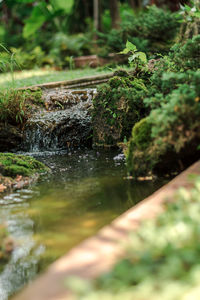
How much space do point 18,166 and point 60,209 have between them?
58.2 inches

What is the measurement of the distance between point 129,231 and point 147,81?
471 cm

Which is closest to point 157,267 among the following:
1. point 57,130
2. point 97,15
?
point 57,130

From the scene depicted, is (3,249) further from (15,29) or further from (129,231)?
(15,29)

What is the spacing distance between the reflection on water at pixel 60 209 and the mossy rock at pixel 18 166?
227mm

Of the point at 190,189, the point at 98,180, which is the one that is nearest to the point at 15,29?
the point at 98,180

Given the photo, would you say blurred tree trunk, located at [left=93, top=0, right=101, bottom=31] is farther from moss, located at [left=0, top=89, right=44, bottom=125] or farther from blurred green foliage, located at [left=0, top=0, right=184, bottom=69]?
moss, located at [left=0, top=89, right=44, bottom=125]

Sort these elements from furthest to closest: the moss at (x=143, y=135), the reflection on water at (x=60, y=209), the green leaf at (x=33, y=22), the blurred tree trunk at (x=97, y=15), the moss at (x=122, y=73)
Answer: the green leaf at (x=33, y=22) < the blurred tree trunk at (x=97, y=15) < the moss at (x=122, y=73) < the moss at (x=143, y=135) < the reflection on water at (x=60, y=209)

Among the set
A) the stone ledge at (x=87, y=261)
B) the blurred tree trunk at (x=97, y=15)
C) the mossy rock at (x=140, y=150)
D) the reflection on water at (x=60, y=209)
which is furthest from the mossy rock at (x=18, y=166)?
the blurred tree trunk at (x=97, y=15)

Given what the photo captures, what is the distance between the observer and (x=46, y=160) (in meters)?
6.70

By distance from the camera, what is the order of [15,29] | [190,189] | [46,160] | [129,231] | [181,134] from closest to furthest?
1. [129,231]
2. [190,189]
3. [181,134]
4. [46,160]
5. [15,29]

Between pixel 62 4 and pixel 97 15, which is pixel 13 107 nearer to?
pixel 97 15

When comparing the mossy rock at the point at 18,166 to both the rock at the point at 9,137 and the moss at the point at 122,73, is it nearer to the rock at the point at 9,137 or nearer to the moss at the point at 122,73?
the rock at the point at 9,137

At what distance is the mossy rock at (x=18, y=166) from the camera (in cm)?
535

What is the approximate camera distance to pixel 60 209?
4.19 meters
